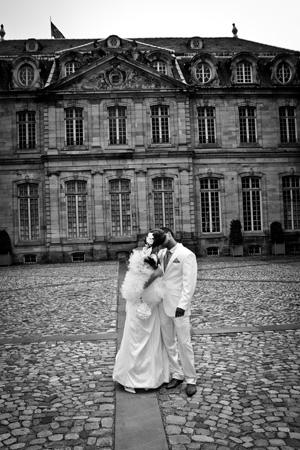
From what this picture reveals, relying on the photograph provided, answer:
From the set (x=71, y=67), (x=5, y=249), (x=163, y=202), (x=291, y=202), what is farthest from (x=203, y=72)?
(x=5, y=249)

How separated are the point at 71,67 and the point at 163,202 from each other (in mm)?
10283

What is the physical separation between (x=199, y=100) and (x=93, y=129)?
6.90 metres

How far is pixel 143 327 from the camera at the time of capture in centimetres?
446

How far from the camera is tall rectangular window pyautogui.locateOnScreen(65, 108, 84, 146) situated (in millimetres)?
24781

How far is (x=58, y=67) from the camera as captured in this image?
2608 cm

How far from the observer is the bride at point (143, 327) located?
14.4 feet

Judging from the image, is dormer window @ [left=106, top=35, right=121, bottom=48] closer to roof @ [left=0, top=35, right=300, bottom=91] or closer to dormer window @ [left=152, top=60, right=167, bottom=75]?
roof @ [left=0, top=35, right=300, bottom=91]

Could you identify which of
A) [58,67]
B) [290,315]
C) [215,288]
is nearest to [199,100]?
[58,67]

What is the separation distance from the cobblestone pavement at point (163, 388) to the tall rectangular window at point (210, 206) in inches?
637

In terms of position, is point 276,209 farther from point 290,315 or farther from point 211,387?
point 211,387

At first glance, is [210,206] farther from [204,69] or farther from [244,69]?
[244,69]

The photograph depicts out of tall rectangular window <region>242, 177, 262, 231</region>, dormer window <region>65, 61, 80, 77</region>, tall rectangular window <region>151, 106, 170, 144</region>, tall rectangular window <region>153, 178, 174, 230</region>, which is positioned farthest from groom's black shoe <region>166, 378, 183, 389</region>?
dormer window <region>65, 61, 80, 77</region>

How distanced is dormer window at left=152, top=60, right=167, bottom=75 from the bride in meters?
23.8

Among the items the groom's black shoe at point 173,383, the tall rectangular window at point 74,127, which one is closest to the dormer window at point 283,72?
the tall rectangular window at point 74,127
